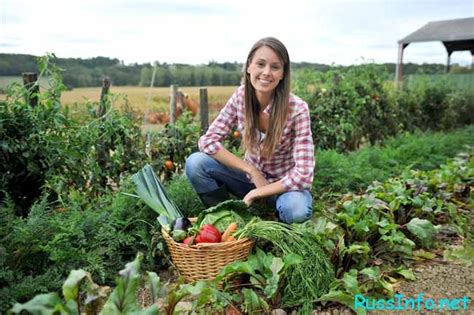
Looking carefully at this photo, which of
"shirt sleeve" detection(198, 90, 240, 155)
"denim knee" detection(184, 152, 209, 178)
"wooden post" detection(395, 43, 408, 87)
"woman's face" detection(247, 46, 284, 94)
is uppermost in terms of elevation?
"wooden post" detection(395, 43, 408, 87)

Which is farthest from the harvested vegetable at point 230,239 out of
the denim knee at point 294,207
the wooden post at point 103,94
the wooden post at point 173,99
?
the wooden post at point 173,99

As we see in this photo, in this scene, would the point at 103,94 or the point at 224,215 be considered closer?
the point at 224,215

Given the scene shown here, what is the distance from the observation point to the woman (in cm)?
269

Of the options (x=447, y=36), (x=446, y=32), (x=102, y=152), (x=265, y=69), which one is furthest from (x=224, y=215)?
(x=446, y=32)

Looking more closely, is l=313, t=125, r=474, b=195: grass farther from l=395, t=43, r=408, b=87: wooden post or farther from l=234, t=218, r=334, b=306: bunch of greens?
l=395, t=43, r=408, b=87: wooden post

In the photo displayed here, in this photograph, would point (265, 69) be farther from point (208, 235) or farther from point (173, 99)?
point (173, 99)

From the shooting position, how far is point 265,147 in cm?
284

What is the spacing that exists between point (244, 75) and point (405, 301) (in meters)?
1.63

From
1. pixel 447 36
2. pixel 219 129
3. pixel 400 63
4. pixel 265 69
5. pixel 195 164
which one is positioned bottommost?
pixel 195 164

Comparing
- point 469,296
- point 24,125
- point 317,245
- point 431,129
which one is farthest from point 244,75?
point 431,129

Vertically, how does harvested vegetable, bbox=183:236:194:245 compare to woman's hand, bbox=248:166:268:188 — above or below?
below

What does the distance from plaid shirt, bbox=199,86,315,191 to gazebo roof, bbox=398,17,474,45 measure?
10.9 m

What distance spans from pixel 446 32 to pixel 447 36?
0.41m

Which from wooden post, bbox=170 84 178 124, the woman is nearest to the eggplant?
the woman
